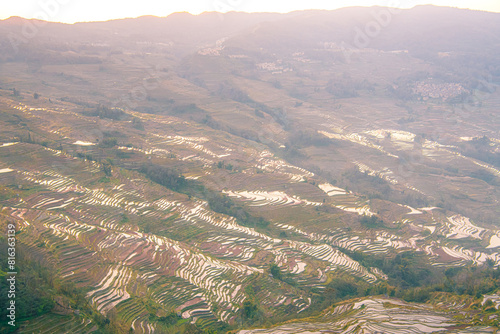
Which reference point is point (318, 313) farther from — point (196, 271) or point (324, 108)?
point (324, 108)

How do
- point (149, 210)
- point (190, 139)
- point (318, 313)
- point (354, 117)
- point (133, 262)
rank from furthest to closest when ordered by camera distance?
1. point (354, 117)
2. point (190, 139)
3. point (149, 210)
4. point (133, 262)
5. point (318, 313)

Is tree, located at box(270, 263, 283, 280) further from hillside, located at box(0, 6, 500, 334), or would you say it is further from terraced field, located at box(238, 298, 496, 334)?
terraced field, located at box(238, 298, 496, 334)

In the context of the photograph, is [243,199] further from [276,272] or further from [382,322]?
[382,322]

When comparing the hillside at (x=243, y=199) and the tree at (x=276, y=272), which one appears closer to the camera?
the hillside at (x=243, y=199)

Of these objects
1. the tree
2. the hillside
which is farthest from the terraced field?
the tree

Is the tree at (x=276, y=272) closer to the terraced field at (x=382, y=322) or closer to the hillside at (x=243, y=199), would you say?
the hillside at (x=243, y=199)

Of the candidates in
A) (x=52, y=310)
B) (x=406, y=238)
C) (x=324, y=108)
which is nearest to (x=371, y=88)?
(x=324, y=108)

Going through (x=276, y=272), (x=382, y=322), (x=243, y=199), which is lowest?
(x=276, y=272)

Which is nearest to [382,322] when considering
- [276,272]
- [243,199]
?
[276,272]


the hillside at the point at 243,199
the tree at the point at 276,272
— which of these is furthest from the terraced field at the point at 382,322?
the tree at the point at 276,272

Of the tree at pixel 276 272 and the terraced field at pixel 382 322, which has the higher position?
the terraced field at pixel 382 322

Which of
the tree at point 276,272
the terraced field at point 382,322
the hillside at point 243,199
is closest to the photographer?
the terraced field at point 382,322
